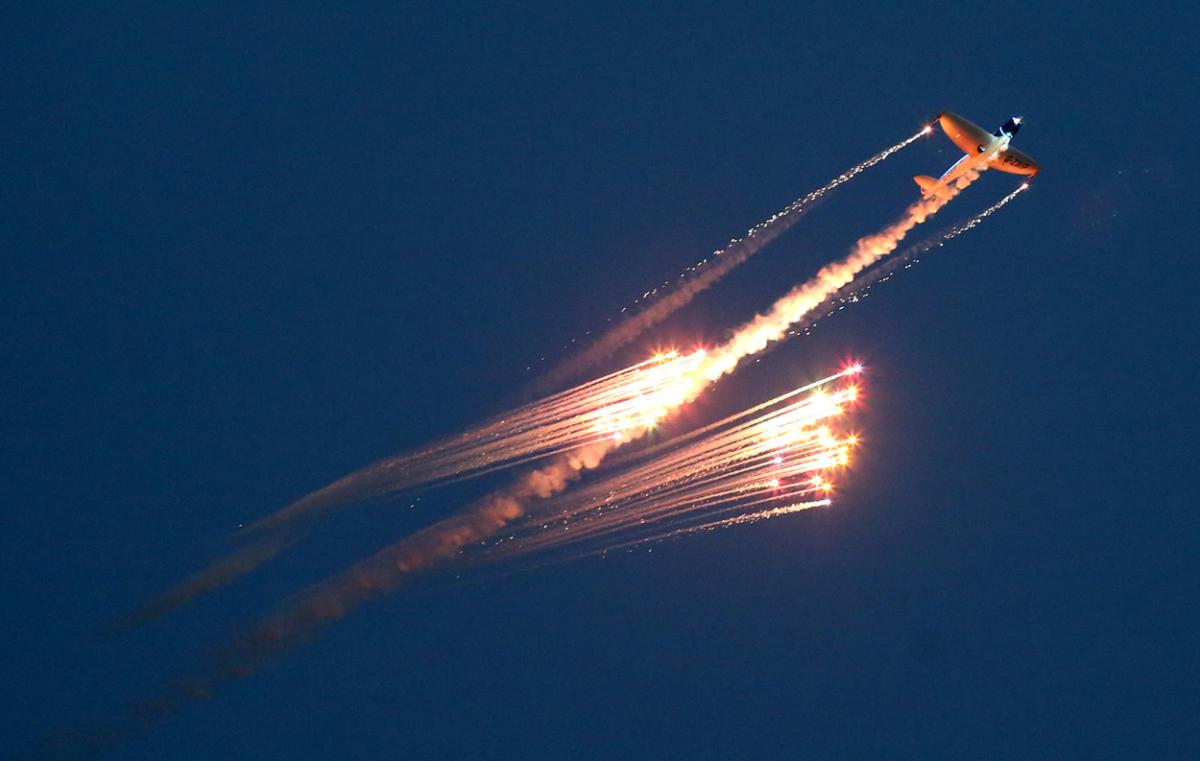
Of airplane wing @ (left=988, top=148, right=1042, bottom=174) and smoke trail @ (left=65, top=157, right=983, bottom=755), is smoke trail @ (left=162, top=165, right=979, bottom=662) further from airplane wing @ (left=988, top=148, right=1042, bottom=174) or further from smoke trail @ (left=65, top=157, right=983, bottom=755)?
airplane wing @ (left=988, top=148, right=1042, bottom=174)

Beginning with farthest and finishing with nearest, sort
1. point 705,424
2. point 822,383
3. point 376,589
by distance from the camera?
point 822,383 < point 705,424 < point 376,589

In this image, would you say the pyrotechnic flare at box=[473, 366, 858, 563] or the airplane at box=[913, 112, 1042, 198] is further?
the airplane at box=[913, 112, 1042, 198]

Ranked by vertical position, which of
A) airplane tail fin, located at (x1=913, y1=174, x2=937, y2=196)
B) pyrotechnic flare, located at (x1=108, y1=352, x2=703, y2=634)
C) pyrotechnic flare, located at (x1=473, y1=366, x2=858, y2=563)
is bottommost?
pyrotechnic flare, located at (x1=473, y1=366, x2=858, y2=563)

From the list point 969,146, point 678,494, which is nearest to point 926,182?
point 969,146

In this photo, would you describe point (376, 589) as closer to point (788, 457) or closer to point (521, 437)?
point (521, 437)

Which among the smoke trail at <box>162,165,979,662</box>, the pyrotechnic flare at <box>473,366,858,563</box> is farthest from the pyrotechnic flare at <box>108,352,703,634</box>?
the pyrotechnic flare at <box>473,366,858,563</box>

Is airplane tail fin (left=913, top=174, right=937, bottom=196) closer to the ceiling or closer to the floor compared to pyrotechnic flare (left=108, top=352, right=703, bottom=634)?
closer to the ceiling

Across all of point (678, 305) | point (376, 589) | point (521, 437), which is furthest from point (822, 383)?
point (376, 589)
